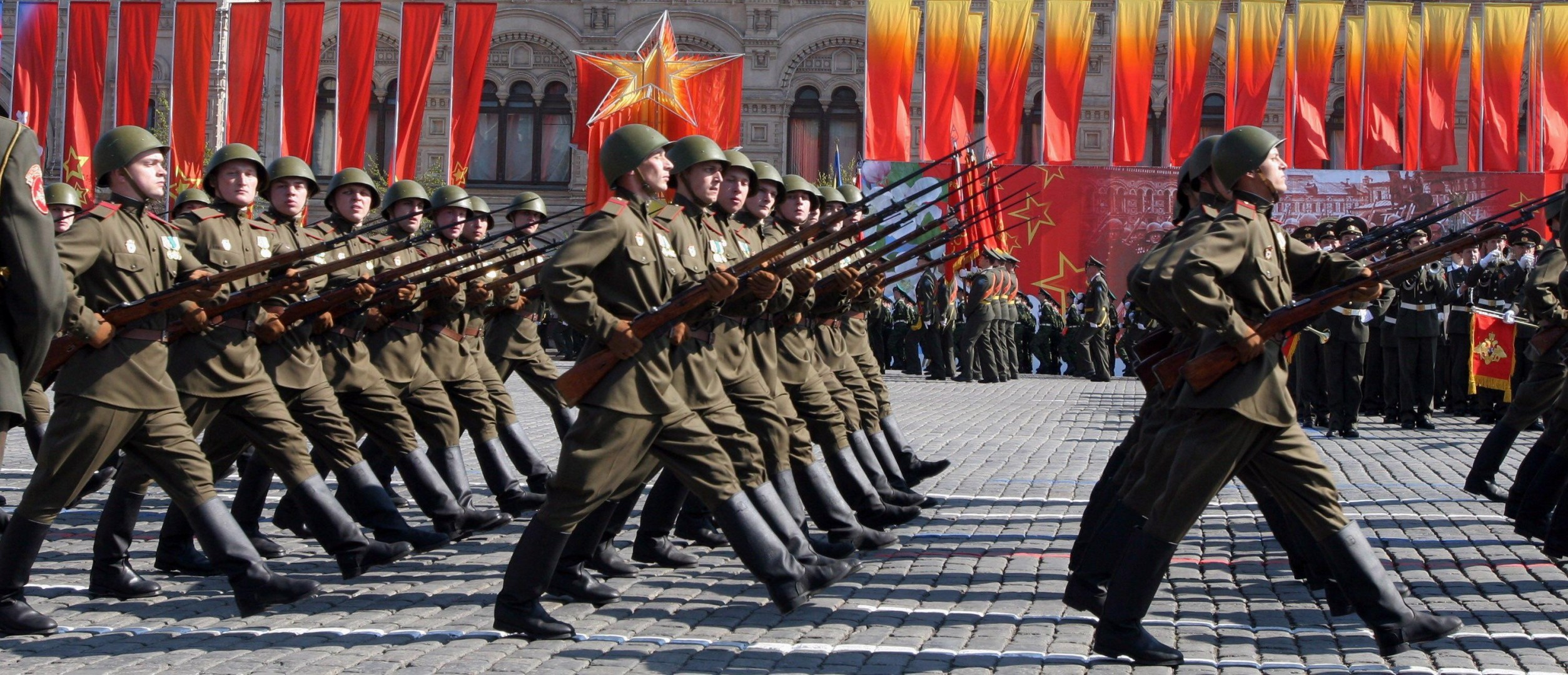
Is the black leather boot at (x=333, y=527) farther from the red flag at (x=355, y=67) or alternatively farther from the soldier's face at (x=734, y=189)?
the red flag at (x=355, y=67)

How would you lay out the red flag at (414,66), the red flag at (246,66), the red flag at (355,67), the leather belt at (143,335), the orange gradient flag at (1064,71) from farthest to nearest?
1. the orange gradient flag at (1064,71)
2. the red flag at (414,66)
3. the red flag at (355,67)
4. the red flag at (246,66)
5. the leather belt at (143,335)

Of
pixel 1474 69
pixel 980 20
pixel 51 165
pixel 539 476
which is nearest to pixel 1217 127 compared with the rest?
pixel 1474 69

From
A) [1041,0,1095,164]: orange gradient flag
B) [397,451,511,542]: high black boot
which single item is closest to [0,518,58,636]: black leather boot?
[397,451,511,542]: high black boot

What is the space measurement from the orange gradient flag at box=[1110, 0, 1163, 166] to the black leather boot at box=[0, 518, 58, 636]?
2554cm

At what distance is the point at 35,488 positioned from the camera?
6023 millimetres

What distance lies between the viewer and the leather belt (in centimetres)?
625

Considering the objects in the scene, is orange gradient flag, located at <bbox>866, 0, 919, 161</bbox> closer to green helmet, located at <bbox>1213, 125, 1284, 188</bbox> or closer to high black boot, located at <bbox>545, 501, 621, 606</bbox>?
high black boot, located at <bbox>545, 501, 621, 606</bbox>

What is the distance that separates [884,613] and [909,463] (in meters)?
4.01

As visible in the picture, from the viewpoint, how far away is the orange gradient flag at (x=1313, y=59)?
30.1 metres

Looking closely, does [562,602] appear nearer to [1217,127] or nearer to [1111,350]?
[1111,350]

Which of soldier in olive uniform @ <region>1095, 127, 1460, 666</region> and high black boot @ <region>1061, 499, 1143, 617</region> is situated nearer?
soldier in olive uniform @ <region>1095, 127, 1460, 666</region>

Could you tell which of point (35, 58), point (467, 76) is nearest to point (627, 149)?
point (467, 76)

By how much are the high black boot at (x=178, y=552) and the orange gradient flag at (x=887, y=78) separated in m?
23.5

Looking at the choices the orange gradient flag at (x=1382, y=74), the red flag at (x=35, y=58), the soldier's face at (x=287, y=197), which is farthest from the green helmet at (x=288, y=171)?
the orange gradient flag at (x=1382, y=74)
